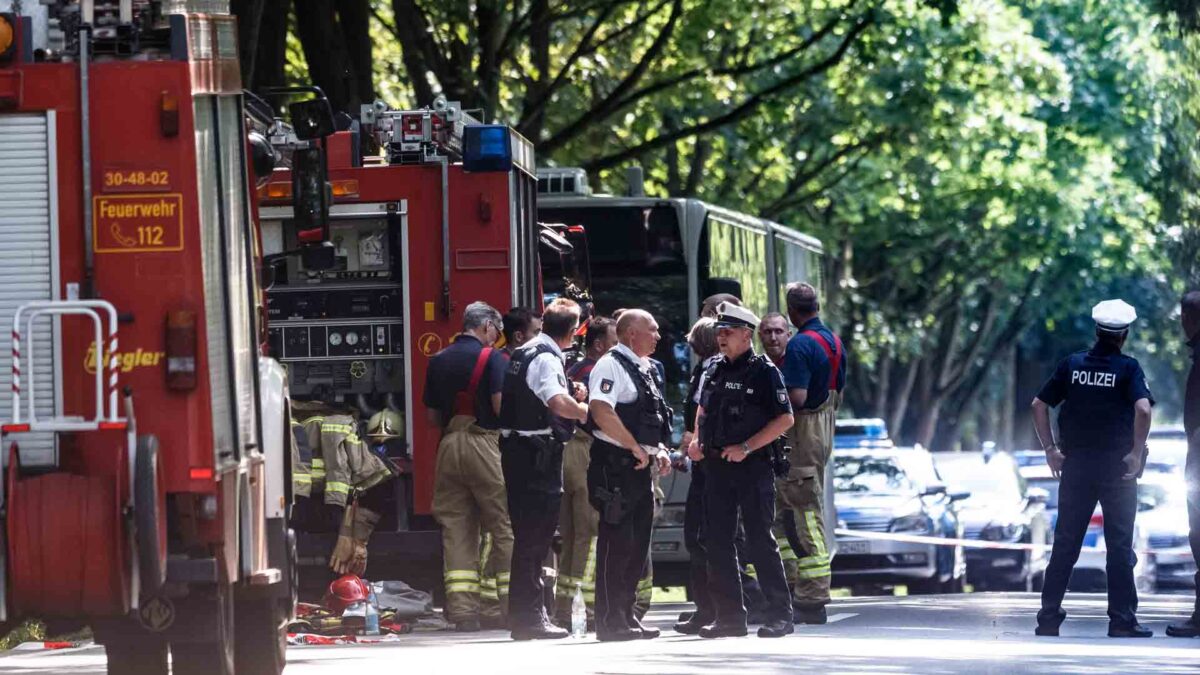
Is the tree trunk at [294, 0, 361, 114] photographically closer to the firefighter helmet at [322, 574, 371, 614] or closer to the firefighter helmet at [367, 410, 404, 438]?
the firefighter helmet at [367, 410, 404, 438]

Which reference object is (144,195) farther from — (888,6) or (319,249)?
(888,6)

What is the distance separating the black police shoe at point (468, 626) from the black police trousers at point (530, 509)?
1050 millimetres

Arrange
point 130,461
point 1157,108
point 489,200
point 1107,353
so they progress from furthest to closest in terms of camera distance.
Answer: point 1157,108 → point 489,200 → point 1107,353 → point 130,461

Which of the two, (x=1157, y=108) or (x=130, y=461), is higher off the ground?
(x=1157, y=108)

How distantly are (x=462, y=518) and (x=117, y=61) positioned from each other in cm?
A: 584

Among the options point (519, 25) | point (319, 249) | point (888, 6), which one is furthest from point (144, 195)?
point (888, 6)

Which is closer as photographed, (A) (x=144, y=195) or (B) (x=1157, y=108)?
(A) (x=144, y=195)

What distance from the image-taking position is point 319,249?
11.1 metres

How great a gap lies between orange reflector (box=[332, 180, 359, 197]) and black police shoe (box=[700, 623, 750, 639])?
10.9ft

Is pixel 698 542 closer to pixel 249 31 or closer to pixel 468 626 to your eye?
pixel 468 626

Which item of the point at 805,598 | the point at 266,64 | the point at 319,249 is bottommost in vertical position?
the point at 805,598

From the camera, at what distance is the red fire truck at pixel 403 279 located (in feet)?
48.8

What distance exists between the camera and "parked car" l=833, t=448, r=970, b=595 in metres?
23.1

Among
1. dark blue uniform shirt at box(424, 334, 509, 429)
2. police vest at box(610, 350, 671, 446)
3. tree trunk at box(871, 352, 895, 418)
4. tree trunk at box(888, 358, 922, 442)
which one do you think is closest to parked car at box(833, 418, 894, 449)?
dark blue uniform shirt at box(424, 334, 509, 429)
